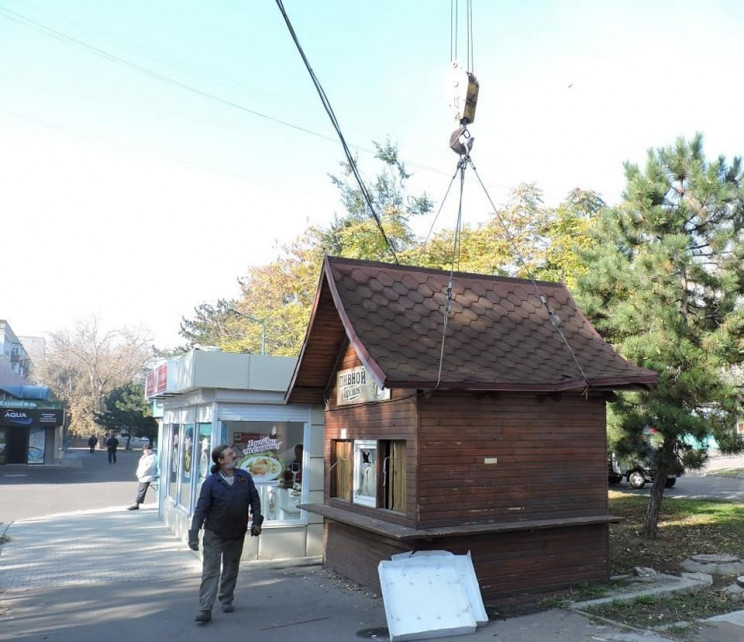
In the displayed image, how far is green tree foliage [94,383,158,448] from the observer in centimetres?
5138

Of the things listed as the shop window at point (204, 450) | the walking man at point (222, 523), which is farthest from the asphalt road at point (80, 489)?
the walking man at point (222, 523)

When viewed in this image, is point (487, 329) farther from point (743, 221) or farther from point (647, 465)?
point (743, 221)

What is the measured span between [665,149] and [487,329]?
5.46 meters

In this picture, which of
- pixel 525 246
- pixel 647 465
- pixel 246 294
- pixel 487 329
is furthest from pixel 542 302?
pixel 246 294

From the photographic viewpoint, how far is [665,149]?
37.2 feet

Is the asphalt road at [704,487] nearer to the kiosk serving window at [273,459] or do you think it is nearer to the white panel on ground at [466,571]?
the kiosk serving window at [273,459]

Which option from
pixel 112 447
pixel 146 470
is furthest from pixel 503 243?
pixel 112 447

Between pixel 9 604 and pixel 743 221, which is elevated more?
pixel 743 221

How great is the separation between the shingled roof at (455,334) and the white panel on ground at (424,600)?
6.00ft

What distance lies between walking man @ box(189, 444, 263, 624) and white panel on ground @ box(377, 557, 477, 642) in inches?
60.2

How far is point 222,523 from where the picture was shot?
7070 millimetres

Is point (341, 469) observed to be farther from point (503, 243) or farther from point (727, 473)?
point (727, 473)

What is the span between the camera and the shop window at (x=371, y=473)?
8.05 meters

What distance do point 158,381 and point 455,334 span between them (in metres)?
7.69
